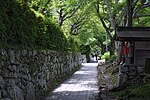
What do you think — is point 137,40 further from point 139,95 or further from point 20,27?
point 20,27

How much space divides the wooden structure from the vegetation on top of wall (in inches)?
126

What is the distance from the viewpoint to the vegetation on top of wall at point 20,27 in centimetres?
815

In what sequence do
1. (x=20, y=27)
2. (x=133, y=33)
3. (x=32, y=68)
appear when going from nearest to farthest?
1. (x=20, y=27)
2. (x=32, y=68)
3. (x=133, y=33)

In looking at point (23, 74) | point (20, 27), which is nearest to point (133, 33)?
point (20, 27)

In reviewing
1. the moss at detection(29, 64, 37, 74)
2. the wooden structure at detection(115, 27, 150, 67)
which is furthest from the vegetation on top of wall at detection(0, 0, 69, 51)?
the wooden structure at detection(115, 27, 150, 67)

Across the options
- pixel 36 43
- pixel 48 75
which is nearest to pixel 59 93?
pixel 48 75

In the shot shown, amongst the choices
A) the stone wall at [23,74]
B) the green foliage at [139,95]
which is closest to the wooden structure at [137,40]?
the green foliage at [139,95]

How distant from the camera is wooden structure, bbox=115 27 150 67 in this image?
1071 centimetres

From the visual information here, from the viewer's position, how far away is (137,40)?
37.3 feet

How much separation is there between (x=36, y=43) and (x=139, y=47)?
4.09 meters

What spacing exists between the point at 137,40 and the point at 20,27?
460 centimetres

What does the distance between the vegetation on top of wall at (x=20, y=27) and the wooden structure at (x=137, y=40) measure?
3.21m

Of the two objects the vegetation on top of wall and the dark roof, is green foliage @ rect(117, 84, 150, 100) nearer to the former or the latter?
the dark roof

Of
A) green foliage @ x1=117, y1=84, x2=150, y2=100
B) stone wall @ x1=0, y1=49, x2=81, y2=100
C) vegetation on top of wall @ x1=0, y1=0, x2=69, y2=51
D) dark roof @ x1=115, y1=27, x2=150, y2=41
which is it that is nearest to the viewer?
stone wall @ x1=0, y1=49, x2=81, y2=100
